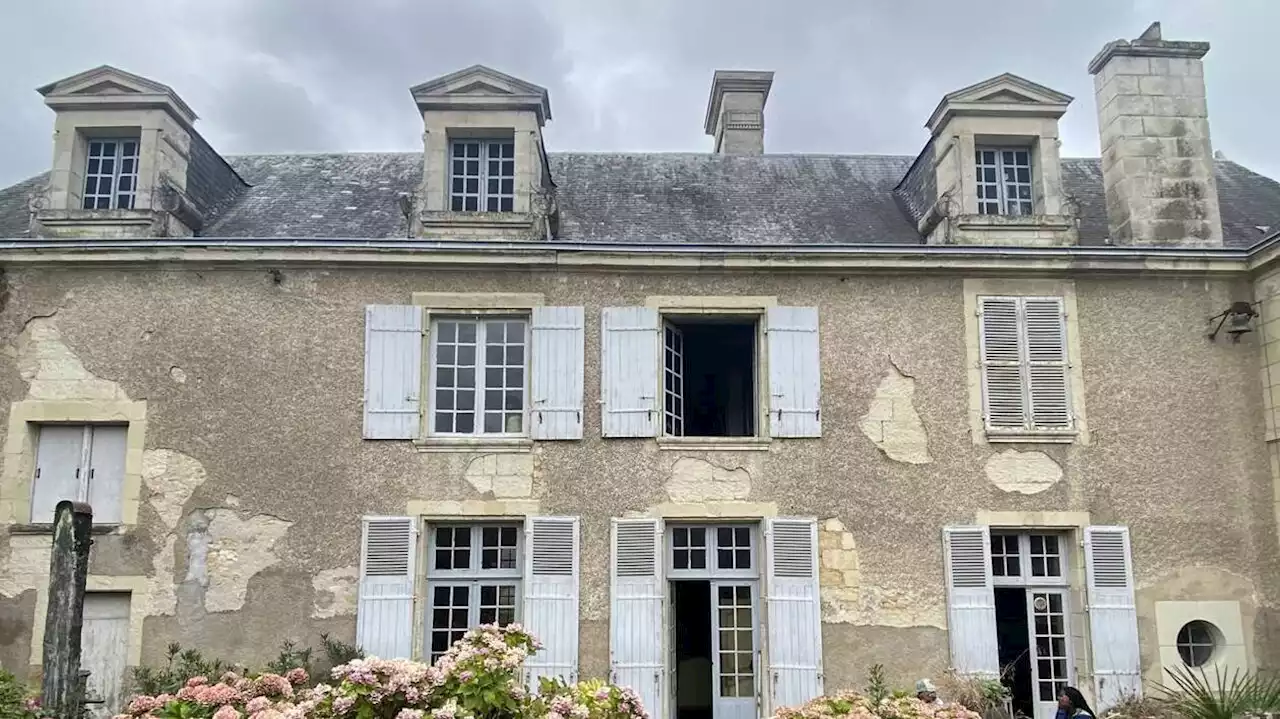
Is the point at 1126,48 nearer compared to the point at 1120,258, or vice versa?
the point at 1120,258

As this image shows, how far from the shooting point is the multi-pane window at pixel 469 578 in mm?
9102

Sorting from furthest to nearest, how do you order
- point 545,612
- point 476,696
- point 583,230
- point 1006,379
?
point 583,230 < point 1006,379 < point 545,612 < point 476,696

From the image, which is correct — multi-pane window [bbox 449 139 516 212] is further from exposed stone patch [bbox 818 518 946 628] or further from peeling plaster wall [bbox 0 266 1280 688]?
exposed stone patch [bbox 818 518 946 628]

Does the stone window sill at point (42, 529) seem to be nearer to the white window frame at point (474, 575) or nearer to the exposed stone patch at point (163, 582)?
the exposed stone patch at point (163, 582)

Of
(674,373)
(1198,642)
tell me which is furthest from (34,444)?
(1198,642)

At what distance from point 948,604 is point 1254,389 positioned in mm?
3457

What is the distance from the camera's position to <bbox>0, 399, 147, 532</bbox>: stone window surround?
8961 mm

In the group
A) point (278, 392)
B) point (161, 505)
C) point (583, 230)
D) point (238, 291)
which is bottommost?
point (161, 505)

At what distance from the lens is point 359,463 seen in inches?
359

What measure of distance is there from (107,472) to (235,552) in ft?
4.57

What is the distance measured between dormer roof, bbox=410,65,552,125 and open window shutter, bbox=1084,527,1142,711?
6.38m

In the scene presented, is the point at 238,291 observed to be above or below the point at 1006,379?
above

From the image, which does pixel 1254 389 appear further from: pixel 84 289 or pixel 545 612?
pixel 84 289

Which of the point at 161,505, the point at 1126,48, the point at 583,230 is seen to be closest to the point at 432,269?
the point at 583,230
